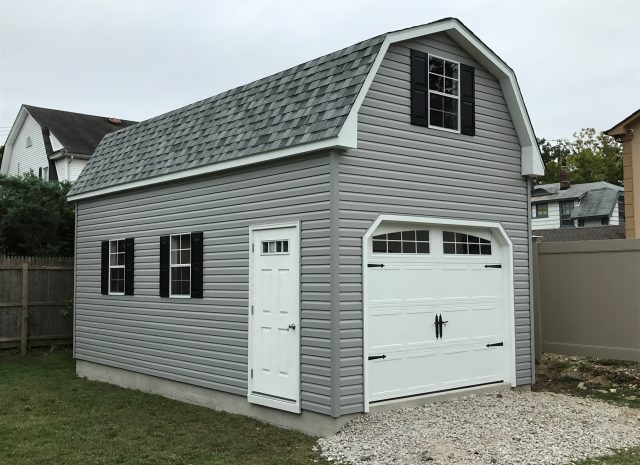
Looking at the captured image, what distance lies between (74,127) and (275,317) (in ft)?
69.4

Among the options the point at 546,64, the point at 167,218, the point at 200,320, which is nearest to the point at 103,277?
the point at 167,218

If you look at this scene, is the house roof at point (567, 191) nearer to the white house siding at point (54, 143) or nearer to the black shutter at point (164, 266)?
the white house siding at point (54, 143)

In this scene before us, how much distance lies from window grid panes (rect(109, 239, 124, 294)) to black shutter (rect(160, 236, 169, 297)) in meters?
1.48

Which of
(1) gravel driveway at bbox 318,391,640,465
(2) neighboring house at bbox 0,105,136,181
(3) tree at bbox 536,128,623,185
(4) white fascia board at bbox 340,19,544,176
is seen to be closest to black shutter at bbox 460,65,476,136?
(4) white fascia board at bbox 340,19,544,176

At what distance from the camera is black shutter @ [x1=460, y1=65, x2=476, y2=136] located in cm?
885

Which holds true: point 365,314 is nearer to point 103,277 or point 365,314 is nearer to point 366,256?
point 366,256

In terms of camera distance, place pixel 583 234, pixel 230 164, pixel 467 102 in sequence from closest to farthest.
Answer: pixel 230 164 → pixel 467 102 → pixel 583 234

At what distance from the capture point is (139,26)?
17203mm

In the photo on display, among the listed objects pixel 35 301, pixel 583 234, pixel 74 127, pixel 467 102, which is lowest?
pixel 35 301

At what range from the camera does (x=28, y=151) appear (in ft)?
88.3

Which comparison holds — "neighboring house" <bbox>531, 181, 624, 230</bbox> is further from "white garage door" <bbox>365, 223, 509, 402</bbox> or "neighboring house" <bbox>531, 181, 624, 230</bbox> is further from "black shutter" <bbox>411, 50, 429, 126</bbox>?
"black shutter" <bbox>411, 50, 429, 126</bbox>

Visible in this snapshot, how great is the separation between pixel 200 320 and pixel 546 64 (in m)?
41.4

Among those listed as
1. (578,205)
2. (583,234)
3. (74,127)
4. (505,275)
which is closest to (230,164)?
(505,275)

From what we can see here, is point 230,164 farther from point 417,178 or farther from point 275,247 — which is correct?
point 417,178
